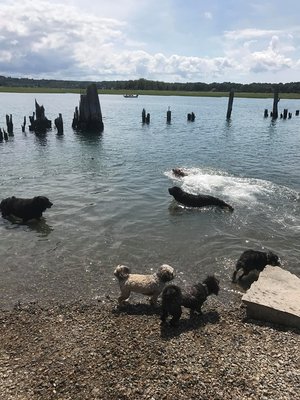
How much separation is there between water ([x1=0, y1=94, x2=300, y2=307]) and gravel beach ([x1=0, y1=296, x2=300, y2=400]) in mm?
1406

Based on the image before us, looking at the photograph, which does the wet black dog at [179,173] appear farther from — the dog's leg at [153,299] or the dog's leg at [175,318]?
the dog's leg at [175,318]

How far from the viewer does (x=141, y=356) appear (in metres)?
6.50

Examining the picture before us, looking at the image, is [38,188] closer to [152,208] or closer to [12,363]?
[152,208]

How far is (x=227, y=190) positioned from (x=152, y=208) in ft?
14.1

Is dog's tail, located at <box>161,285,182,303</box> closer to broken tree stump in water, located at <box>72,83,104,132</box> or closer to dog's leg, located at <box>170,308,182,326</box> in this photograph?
dog's leg, located at <box>170,308,182,326</box>

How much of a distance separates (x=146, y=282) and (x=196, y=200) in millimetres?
7967

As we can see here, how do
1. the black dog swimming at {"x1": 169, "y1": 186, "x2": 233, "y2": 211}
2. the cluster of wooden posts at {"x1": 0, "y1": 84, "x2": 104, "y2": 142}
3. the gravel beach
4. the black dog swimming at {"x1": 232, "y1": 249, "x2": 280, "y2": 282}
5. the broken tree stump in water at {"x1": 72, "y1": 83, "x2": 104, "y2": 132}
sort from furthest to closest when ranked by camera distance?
the broken tree stump in water at {"x1": 72, "y1": 83, "x2": 104, "y2": 132}, the cluster of wooden posts at {"x1": 0, "y1": 84, "x2": 104, "y2": 142}, the black dog swimming at {"x1": 169, "y1": 186, "x2": 233, "y2": 211}, the black dog swimming at {"x1": 232, "y1": 249, "x2": 280, "y2": 282}, the gravel beach

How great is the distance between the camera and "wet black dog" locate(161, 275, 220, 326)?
747 centimetres

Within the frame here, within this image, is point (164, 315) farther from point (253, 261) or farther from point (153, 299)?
point (253, 261)

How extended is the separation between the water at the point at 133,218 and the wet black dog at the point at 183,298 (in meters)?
1.16

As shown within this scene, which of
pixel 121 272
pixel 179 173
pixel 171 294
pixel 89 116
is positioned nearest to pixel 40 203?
pixel 121 272

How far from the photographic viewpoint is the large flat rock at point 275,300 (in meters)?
7.62

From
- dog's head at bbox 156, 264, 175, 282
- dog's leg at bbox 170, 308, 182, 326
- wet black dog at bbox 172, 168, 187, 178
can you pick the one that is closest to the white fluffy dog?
Answer: dog's head at bbox 156, 264, 175, 282

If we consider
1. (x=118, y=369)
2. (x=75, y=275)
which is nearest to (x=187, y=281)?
(x=75, y=275)
